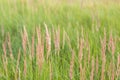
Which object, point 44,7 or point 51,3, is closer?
point 44,7

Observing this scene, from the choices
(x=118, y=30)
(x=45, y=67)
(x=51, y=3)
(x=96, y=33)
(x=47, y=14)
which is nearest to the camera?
(x=45, y=67)

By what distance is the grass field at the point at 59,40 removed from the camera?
2127mm

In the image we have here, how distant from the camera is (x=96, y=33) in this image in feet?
9.74

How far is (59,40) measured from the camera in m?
2.37

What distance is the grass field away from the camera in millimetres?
2127

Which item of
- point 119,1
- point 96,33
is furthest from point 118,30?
point 119,1

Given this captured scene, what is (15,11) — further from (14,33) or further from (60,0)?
(60,0)

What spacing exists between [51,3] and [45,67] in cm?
218

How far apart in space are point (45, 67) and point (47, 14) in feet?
5.19

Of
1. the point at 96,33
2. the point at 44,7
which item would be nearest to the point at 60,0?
the point at 44,7

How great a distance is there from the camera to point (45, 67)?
2.24 meters

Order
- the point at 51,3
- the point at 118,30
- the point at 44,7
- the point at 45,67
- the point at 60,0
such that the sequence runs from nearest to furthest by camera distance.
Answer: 1. the point at 45,67
2. the point at 118,30
3. the point at 44,7
4. the point at 51,3
5. the point at 60,0

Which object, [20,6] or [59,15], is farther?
[20,6]

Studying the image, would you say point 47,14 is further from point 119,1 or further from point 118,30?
point 119,1
